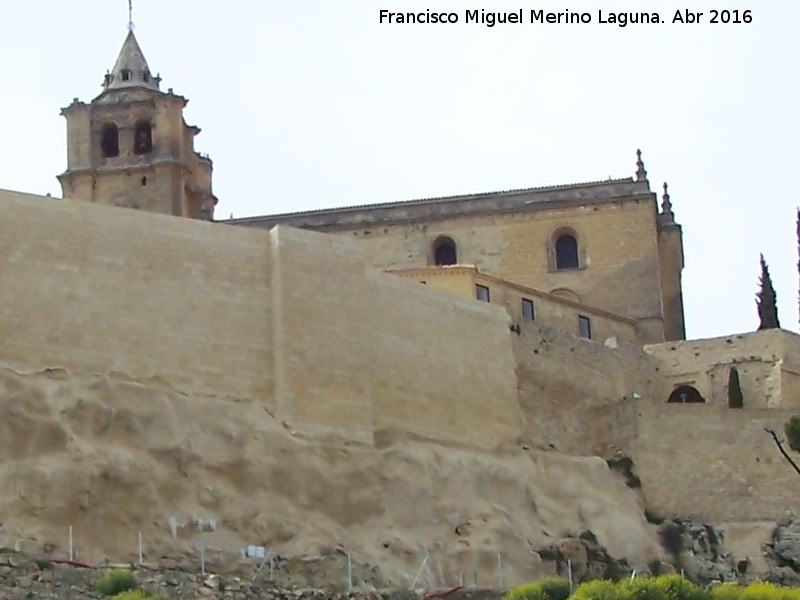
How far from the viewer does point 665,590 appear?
1310 inches

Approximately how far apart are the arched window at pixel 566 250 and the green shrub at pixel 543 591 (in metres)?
18.3

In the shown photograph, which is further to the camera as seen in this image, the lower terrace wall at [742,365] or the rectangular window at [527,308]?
the rectangular window at [527,308]

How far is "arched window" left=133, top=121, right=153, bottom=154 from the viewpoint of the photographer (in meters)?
53.5

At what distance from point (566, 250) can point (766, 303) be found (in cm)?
465

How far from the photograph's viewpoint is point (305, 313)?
4131 cm

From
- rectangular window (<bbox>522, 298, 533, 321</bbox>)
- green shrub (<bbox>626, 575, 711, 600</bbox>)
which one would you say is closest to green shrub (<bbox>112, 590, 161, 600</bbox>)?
green shrub (<bbox>626, 575, 711, 600</bbox>)

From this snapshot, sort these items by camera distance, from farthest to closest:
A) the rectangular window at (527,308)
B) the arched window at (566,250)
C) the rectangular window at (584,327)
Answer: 1. the arched window at (566,250)
2. the rectangular window at (584,327)
3. the rectangular window at (527,308)

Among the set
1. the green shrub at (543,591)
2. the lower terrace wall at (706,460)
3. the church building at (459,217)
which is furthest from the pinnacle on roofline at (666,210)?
the green shrub at (543,591)

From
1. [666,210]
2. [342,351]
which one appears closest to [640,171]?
[666,210]

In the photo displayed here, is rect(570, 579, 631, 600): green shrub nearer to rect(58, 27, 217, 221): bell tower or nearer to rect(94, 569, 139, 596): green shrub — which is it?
rect(94, 569, 139, 596): green shrub

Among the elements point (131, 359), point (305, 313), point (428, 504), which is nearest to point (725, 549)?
point (428, 504)

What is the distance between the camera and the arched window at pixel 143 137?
53500mm

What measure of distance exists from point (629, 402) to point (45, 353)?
13.3m

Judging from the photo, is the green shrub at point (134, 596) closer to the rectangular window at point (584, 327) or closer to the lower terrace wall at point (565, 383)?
the lower terrace wall at point (565, 383)
